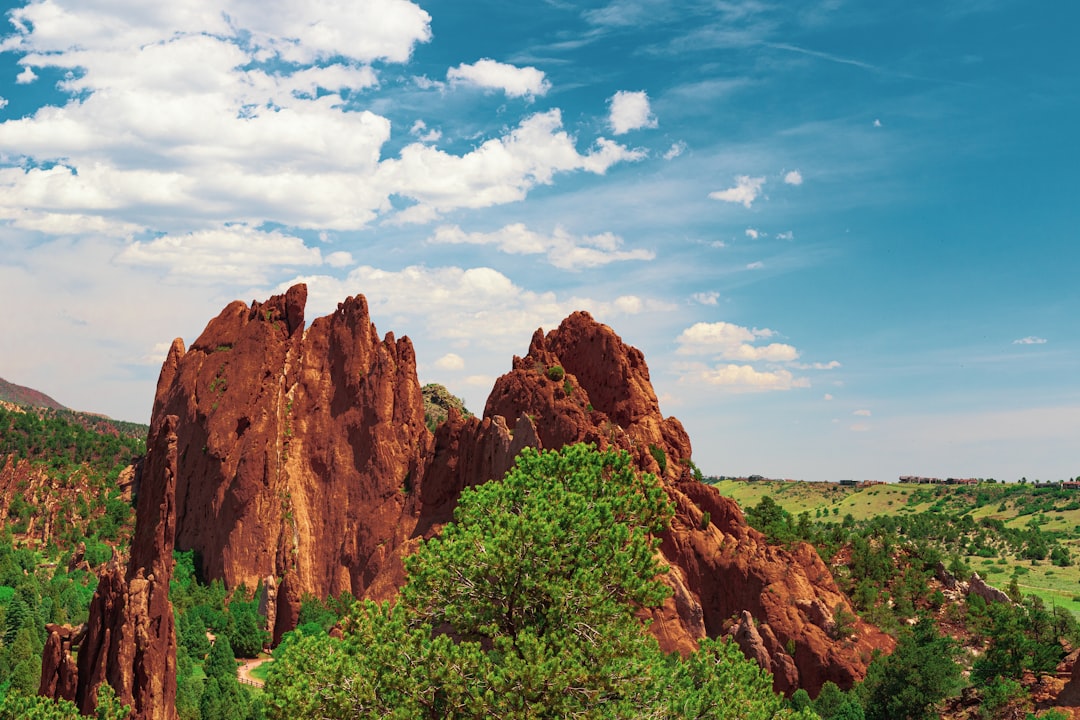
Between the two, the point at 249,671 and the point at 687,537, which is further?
the point at 249,671

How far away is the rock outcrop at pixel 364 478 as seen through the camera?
63688 millimetres

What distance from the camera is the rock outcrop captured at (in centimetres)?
6369

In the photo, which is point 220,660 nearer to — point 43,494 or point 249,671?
point 249,671

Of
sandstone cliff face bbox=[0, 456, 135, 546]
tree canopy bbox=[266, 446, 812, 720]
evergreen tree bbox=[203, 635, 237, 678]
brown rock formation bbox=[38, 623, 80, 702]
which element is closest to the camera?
tree canopy bbox=[266, 446, 812, 720]

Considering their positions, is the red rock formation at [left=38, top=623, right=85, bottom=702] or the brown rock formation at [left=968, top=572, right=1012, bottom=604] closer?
the red rock formation at [left=38, top=623, right=85, bottom=702]

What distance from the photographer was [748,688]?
29719 millimetres

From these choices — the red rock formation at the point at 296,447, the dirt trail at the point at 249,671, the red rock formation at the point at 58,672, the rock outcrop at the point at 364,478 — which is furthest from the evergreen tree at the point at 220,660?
the red rock formation at the point at 58,672

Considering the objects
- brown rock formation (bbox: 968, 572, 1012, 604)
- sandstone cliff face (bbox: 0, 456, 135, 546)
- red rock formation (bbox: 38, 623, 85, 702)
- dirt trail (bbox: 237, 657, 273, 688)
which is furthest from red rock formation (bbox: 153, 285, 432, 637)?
brown rock formation (bbox: 968, 572, 1012, 604)

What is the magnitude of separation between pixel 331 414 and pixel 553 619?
93.0 m

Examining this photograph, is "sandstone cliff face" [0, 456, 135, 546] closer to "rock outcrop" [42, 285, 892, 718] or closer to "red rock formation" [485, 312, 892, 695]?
"rock outcrop" [42, 285, 892, 718]

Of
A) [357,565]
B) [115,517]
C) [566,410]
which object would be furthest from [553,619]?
[115,517]

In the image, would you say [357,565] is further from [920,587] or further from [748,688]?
[748,688]

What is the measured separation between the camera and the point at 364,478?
362ft

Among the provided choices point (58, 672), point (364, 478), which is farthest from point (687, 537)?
point (364, 478)
